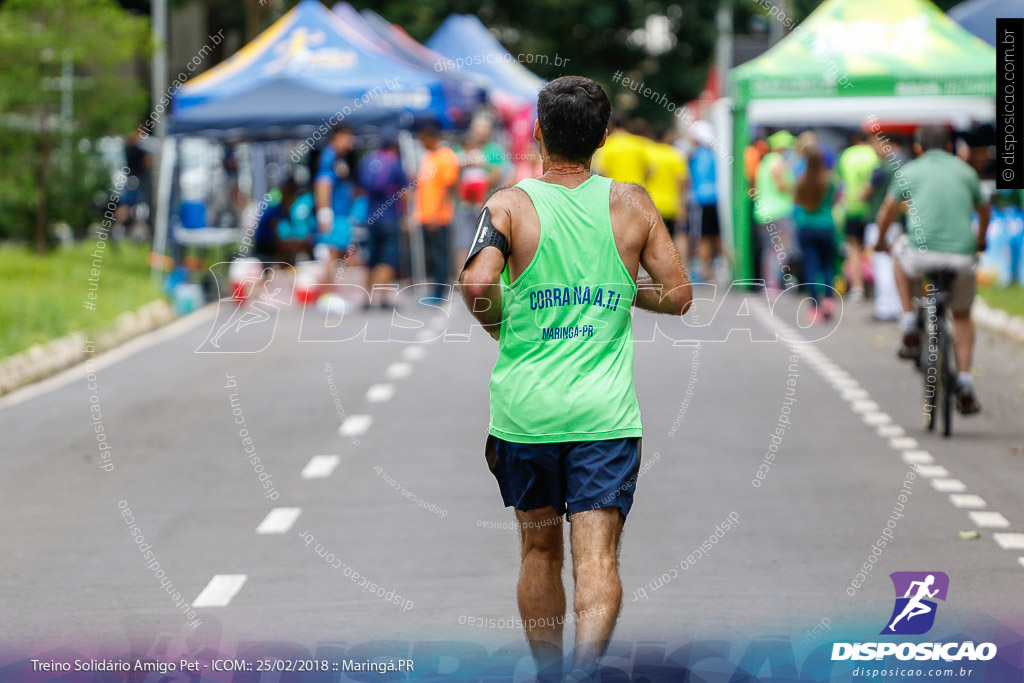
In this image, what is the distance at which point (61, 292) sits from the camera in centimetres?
1891

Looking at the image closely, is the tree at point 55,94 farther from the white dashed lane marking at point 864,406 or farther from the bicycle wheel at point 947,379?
the bicycle wheel at point 947,379

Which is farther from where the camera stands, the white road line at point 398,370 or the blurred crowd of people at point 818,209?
the blurred crowd of people at point 818,209

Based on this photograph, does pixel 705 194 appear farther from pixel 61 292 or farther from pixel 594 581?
pixel 594 581

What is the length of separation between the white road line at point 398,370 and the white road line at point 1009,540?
23.2 ft

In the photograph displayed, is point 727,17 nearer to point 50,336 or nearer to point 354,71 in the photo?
point 354,71

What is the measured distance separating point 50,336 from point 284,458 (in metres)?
6.20

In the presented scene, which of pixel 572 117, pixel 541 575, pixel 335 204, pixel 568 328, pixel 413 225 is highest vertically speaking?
pixel 572 117

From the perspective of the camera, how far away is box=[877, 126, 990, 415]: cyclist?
1090cm

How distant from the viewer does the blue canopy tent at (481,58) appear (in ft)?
104

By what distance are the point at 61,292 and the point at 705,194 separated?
329 inches

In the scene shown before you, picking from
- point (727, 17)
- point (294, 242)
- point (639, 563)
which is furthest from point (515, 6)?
point (639, 563)

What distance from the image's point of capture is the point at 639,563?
712cm

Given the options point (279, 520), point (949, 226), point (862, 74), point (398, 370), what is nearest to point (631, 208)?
point (279, 520)

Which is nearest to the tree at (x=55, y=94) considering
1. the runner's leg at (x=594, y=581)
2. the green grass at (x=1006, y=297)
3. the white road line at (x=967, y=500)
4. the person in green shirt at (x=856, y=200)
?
the person in green shirt at (x=856, y=200)
